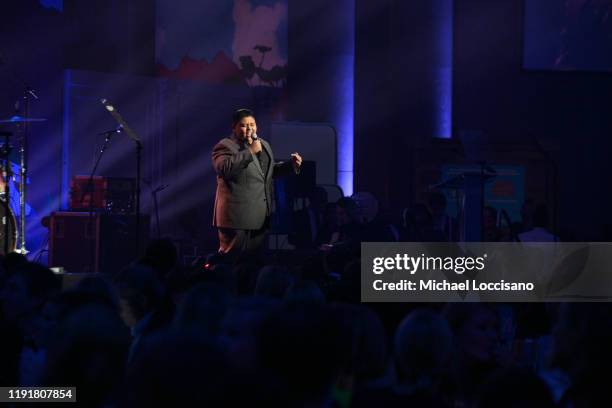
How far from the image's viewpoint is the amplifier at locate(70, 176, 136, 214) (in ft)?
32.3

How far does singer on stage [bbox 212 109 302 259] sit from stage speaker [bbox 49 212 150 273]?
266cm

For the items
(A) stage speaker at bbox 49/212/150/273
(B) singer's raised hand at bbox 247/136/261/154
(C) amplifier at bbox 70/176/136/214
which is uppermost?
(B) singer's raised hand at bbox 247/136/261/154

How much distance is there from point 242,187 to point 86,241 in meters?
3.06

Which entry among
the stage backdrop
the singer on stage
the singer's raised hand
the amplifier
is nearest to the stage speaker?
the amplifier

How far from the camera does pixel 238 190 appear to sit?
7129mm

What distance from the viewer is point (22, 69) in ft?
37.7

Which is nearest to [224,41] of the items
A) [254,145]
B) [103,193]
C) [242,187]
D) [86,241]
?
[103,193]

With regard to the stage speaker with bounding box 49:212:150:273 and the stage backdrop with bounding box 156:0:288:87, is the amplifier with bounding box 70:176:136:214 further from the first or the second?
the stage backdrop with bounding box 156:0:288:87

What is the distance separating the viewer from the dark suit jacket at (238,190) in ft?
23.2

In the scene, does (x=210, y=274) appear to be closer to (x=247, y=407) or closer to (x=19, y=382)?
(x=19, y=382)

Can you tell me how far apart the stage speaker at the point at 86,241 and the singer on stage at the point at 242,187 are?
2.66 meters

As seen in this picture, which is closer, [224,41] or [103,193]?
[103,193]

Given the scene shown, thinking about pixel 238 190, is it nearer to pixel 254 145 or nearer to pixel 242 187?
pixel 242 187

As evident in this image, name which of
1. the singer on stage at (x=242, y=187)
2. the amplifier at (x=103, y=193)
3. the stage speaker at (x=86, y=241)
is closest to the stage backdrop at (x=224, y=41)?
the amplifier at (x=103, y=193)
